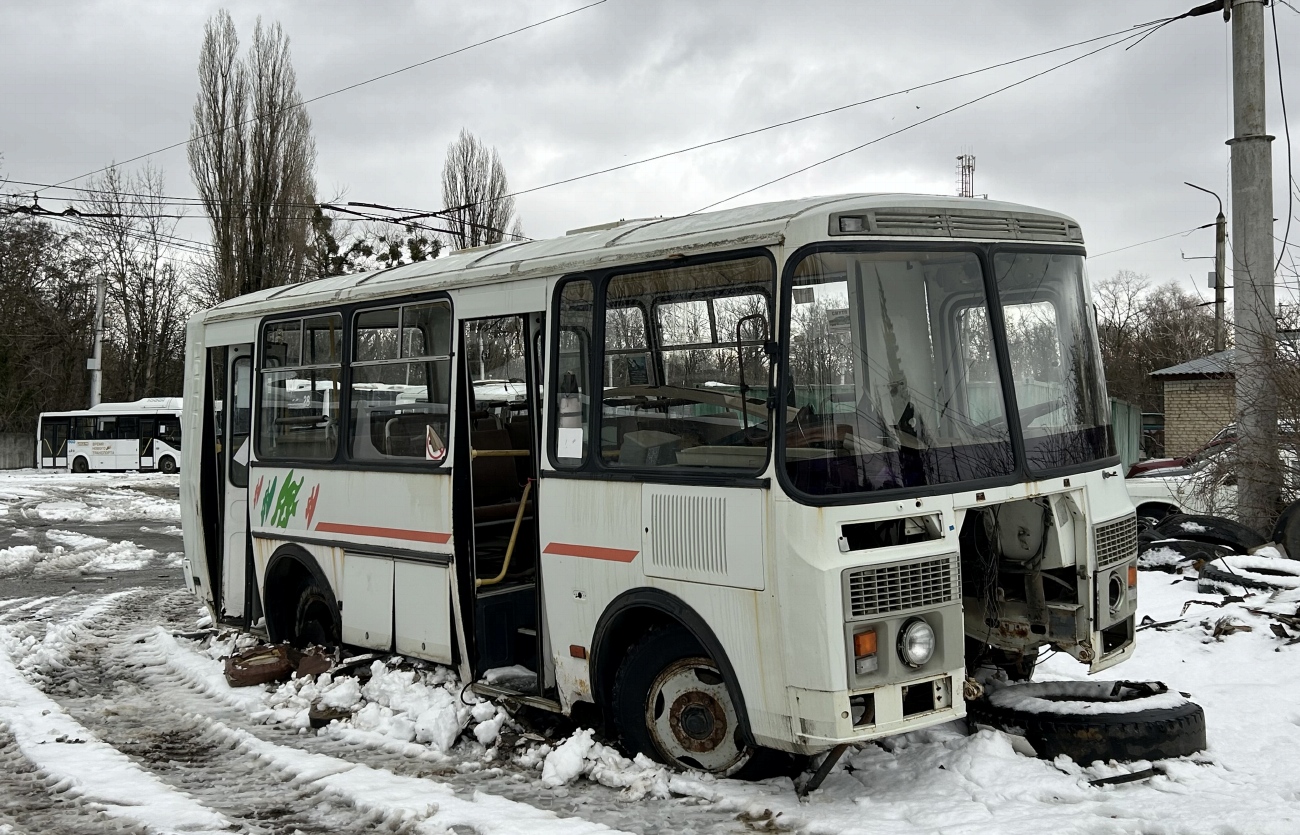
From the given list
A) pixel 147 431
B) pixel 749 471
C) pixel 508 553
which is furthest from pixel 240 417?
pixel 147 431

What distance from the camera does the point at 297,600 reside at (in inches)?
349

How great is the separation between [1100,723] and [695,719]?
6.38 ft

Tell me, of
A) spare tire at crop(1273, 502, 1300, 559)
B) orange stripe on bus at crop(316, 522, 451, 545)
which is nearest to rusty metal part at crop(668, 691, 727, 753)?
orange stripe on bus at crop(316, 522, 451, 545)

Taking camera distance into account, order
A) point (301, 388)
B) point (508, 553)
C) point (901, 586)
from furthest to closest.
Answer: point (301, 388) → point (508, 553) → point (901, 586)

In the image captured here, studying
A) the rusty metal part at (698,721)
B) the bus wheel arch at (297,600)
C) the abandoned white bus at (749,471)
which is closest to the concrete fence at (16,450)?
the bus wheel arch at (297,600)

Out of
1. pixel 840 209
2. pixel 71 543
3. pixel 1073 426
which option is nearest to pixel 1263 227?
pixel 1073 426

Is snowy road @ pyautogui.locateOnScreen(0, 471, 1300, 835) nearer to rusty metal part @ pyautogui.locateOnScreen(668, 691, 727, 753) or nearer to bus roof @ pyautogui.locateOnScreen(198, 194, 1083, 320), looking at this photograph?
rusty metal part @ pyautogui.locateOnScreen(668, 691, 727, 753)

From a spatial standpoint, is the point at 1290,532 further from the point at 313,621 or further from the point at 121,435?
the point at 121,435

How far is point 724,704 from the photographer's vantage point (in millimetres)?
5430

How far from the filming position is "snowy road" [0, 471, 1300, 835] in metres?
4.93

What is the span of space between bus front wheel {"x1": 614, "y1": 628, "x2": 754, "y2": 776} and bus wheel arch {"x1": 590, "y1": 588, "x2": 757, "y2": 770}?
0.5 inches

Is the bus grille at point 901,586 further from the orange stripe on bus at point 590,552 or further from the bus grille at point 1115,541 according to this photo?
the orange stripe on bus at point 590,552

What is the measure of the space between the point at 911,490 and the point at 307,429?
200 inches

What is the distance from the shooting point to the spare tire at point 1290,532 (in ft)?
33.1
